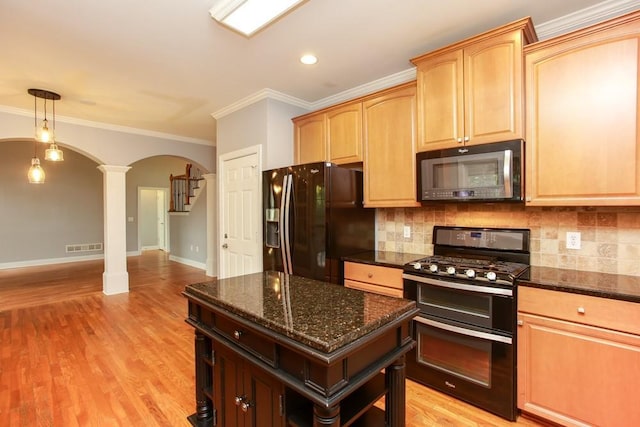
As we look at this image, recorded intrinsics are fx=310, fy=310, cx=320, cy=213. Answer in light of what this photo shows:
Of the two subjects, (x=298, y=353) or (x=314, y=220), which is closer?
(x=298, y=353)

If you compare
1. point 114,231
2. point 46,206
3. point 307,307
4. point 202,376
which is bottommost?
point 202,376

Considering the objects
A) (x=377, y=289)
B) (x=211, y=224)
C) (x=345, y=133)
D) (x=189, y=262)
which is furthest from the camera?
(x=189, y=262)

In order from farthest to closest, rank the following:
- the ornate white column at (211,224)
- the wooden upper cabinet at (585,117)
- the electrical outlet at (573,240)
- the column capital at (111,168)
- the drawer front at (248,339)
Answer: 1. the ornate white column at (211,224)
2. the column capital at (111,168)
3. the electrical outlet at (573,240)
4. the wooden upper cabinet at (585,117)
5. the drawer front at (248,339)

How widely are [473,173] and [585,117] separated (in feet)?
2.26

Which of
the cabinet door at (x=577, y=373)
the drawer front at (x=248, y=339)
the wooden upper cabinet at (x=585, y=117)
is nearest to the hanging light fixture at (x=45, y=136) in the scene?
the drawer front at (x=248, y=339)

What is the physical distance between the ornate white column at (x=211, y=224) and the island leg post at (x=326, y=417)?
5.58m

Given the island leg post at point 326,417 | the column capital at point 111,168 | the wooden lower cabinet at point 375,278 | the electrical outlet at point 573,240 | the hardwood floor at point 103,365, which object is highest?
the column capital at point 111,168

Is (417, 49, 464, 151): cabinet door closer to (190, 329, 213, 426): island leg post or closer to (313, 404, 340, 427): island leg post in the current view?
(313, 404, 340, 427): island leg post

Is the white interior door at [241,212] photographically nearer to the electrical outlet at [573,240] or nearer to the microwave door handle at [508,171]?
the microwave door handle at [508,171]

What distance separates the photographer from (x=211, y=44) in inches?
98.1

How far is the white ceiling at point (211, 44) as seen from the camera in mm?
2061

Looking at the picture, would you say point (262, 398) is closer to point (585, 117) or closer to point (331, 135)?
point (585, 117)

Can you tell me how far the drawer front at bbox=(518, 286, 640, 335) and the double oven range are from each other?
9 centimetres

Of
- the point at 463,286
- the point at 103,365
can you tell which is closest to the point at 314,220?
the point at 463,286
